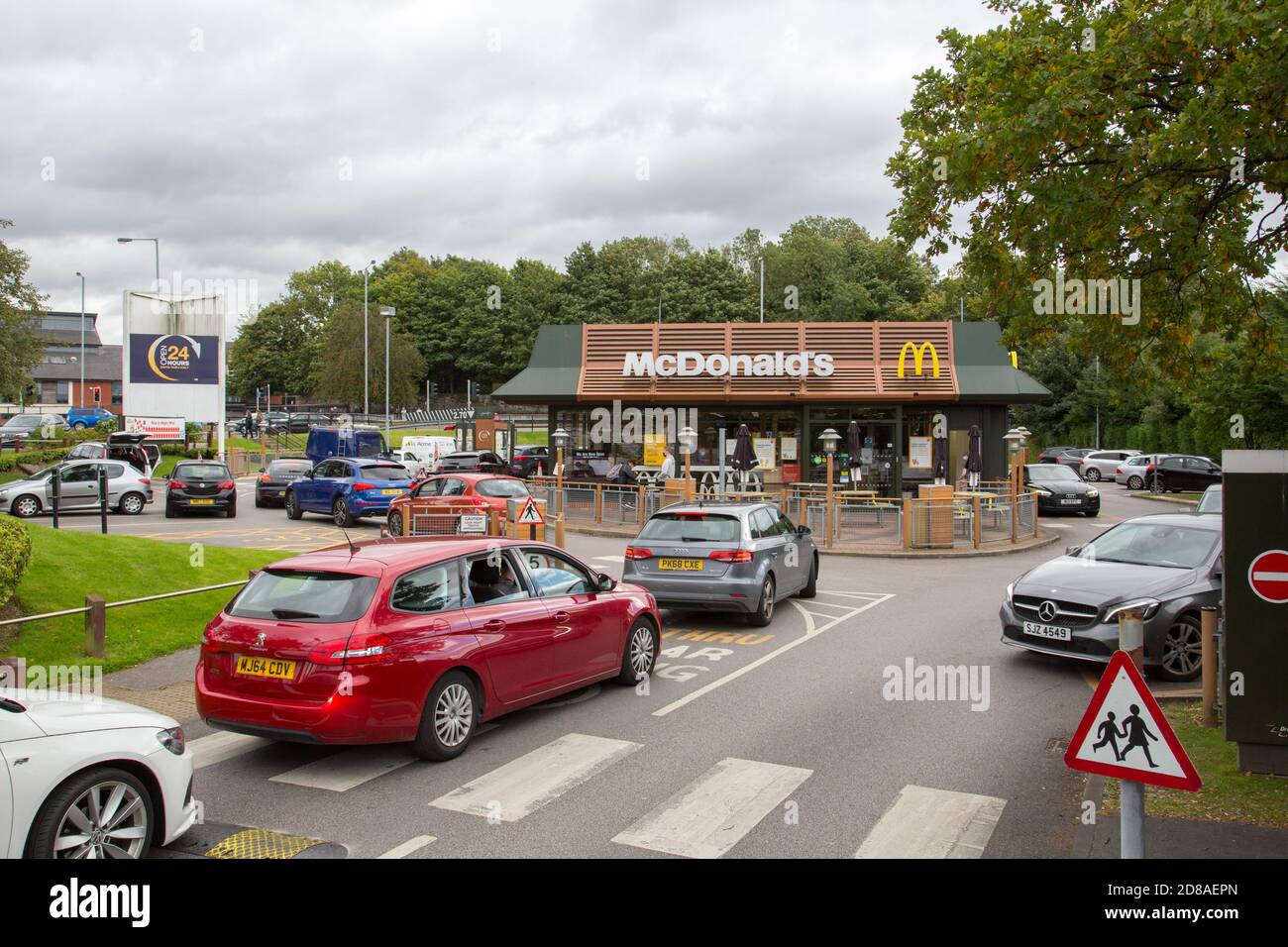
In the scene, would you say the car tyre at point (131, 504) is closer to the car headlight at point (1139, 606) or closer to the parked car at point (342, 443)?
the parked car at point (342, 443)

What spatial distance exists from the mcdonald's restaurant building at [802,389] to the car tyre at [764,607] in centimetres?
1899

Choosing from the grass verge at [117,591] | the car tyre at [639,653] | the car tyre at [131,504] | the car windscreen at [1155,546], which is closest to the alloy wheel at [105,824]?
the car tyre at [639,653]

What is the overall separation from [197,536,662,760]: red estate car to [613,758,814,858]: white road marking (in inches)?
70.2

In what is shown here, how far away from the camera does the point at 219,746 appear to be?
796 centimetres

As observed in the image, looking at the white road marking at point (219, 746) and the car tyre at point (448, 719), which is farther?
the white road marking at point (219, 746)

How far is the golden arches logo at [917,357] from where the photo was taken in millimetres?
32719

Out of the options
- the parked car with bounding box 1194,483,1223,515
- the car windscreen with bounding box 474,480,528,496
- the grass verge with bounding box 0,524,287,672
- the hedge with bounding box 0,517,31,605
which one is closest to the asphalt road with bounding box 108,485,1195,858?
the grass verge with bounding box 0,524,287,672

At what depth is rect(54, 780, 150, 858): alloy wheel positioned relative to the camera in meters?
5.07

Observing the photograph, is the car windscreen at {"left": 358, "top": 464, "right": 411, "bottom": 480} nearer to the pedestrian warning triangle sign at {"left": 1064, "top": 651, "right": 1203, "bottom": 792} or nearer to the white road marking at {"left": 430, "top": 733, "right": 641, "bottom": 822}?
the white road marking at {"left": 430, "top": 733, "right": 641, "bottom": 822}

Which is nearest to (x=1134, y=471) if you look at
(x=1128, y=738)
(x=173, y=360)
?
(x=173, y=360)

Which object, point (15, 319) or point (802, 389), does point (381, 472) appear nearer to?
point (802, 389)

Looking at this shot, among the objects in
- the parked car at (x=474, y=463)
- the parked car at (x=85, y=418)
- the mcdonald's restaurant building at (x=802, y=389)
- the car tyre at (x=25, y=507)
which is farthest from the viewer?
the parked car at (x=85, y=418)

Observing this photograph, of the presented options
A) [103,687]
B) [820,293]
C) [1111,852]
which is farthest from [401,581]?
[820,293]
